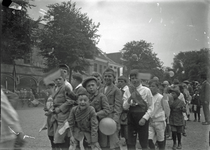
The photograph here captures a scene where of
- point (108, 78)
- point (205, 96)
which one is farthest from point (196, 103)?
point (108, 78)

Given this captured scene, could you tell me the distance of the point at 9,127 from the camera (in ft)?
6.68

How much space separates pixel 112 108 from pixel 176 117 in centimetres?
232

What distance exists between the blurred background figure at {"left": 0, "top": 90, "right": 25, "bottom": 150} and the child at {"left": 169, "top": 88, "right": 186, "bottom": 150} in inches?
154

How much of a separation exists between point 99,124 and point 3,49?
9.62 feet

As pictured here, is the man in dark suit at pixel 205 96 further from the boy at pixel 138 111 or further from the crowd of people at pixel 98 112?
the boy at pixel 138 111

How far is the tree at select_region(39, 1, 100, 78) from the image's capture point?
7.03 meters

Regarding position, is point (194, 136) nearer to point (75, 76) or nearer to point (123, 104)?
point (123, 104)

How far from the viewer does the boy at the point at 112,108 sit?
10.8ft

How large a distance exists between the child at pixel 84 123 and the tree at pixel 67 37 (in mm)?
3674

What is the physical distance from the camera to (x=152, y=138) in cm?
411

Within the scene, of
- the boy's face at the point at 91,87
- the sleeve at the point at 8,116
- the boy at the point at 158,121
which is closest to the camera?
the sleeve at the point at 8,116

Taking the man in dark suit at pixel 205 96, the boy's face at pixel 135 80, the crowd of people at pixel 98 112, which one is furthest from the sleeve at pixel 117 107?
the man in dark suit at pixel 205 96

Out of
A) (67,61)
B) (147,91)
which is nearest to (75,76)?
(147,91)

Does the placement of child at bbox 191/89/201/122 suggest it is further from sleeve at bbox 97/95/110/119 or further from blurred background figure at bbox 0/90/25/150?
blurred background figure at bbox 0/90/25/150
